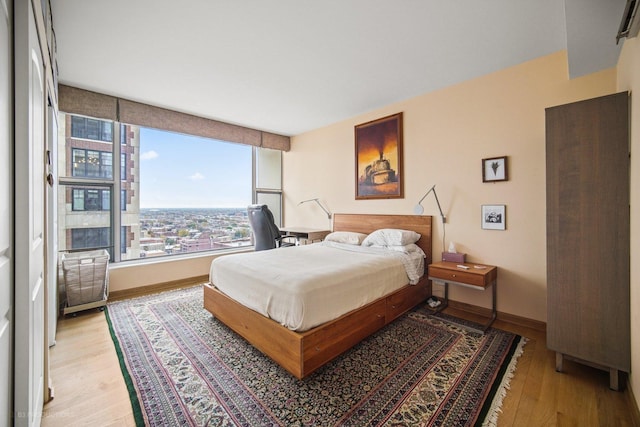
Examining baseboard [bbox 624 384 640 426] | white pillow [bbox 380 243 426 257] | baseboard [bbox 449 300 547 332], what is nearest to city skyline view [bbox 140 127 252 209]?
white pillow [bbox 380 243 426 257]

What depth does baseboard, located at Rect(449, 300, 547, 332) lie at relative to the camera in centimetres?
263

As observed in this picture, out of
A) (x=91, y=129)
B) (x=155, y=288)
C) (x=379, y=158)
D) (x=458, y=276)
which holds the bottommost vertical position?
(x=155, y=288)

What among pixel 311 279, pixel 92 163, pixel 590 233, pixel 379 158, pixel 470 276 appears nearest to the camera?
pixel 590 233

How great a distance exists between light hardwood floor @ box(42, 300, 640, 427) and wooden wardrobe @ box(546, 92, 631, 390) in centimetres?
15

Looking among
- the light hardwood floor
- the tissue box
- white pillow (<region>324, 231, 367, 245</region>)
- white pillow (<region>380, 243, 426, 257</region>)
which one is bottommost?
the light hardwood floor

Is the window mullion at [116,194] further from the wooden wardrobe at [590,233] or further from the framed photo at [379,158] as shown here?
the wooden wardrobe at [590,233]

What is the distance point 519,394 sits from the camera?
1741 millimetres

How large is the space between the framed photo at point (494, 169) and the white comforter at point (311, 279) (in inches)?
44.7

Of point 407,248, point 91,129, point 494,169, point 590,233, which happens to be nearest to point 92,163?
point 91,129

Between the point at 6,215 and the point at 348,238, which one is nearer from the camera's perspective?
Result: the point at 6,215

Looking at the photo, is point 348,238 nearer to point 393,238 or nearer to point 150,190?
point 393,238

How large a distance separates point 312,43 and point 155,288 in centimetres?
375

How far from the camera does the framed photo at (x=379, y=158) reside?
12.2 ft

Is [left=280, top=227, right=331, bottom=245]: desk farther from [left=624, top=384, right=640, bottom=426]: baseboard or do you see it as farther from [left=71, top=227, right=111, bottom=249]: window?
[left=624, top=384, right=640, bottom=426]: baseboard
